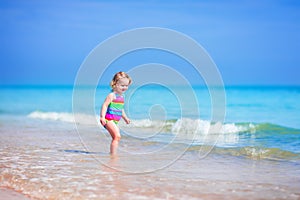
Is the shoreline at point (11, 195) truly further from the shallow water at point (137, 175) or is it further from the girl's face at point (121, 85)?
the girl's face at point (121, 85)

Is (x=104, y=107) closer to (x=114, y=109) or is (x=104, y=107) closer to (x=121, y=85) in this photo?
(x=114, y=109)

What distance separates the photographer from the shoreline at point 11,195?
5.51m

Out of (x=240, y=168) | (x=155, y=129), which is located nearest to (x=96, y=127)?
(x=155, y=129)

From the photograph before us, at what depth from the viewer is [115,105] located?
8359mm

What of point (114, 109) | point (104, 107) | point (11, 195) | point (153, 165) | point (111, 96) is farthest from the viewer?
point (114, 109)

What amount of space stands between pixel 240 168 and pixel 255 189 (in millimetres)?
1567

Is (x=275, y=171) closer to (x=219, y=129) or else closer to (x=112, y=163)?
(x=112, y=163)

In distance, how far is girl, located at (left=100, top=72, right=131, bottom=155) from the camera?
8.18m

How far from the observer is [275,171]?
283 inches

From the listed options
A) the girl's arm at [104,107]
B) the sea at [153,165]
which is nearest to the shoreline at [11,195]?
the sea at [153,165]

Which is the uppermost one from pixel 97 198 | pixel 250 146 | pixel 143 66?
pixel 143 66

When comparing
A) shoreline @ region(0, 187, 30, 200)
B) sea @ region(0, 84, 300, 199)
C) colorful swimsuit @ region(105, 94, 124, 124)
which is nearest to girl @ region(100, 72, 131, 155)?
colorful swimsuit @ region(105, 94, 124, 124)

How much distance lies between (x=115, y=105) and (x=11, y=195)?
312 cm

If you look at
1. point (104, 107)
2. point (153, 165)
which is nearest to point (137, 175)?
point (153, 165)
